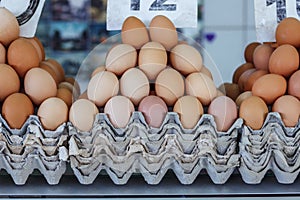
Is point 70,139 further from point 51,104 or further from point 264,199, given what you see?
point 264,199

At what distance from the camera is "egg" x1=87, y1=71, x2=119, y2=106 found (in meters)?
0.97

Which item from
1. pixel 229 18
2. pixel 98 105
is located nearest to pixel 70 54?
pixel 229 18

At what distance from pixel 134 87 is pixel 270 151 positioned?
0.30m

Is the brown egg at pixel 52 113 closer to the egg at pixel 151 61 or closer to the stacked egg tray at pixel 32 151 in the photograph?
the stacked egg tray at pixel 32 151

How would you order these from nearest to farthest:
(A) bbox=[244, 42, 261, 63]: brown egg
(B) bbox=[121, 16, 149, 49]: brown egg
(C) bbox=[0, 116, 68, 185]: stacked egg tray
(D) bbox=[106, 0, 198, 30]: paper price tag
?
(C) bbox=[0, 116, 68, 185]: stacked egg tray → (B) bbox=[121, 16, 149, 49]: brown egg → (D) bbox=[106, 0, 198, 30]: paper price tag → (A) bbox=[244, 42, 261, 63]: brown egg

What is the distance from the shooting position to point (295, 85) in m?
0.97

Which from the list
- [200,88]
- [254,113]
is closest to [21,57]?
[200,88]

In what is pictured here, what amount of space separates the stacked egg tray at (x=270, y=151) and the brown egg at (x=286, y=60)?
0.11 m

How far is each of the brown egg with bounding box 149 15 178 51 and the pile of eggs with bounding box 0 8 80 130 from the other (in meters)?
0.23

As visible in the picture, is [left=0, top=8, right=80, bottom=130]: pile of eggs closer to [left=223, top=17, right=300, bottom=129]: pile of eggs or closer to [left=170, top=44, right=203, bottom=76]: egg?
[left=170, top=44, right=203, bottom=76]: egg

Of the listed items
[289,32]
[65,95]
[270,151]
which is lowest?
[270,151]

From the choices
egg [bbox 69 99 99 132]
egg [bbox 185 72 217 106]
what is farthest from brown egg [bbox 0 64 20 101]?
egg [bbox 185 72 217 106]

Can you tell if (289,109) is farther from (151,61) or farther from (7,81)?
(7,81)

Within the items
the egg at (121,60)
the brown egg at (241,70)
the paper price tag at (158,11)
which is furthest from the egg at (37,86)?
the brown egg at (241,70)
